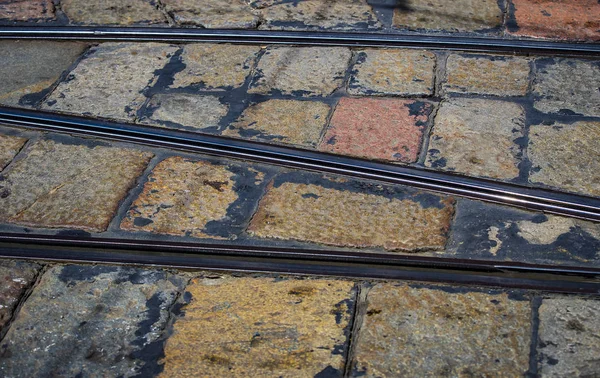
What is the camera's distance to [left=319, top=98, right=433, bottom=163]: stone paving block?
3318 millimetres

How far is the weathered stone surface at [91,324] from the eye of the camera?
2418 millimetres

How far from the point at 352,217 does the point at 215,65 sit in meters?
1.45

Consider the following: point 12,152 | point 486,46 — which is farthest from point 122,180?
point 486,46

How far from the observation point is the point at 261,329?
8.23 ft

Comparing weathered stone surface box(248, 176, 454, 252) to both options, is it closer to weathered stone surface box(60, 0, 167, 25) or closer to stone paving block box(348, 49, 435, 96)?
stone paving block box(348, 49, 435, 96)

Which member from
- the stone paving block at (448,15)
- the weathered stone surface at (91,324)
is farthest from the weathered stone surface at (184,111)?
the stone paving block at (448,15)

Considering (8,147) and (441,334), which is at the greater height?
(441,334)

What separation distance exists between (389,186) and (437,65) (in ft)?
3.54

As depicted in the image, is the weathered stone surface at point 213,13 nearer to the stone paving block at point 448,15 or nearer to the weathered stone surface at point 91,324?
the stone paving block at point 448,15

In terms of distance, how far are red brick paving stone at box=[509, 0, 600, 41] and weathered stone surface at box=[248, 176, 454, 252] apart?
5.42ft

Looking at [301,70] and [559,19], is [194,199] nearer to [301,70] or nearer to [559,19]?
[301,70]

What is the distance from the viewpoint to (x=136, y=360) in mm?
2422

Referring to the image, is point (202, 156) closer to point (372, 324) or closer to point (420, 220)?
point (420, 220)

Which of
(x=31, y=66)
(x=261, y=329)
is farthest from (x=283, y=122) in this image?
(x=31, y=66)
